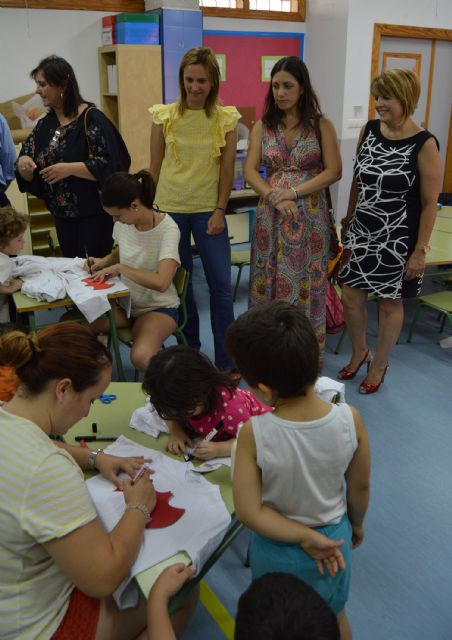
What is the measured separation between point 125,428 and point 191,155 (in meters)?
1.74

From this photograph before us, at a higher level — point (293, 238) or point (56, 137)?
point (56, 137)

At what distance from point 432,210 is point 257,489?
2.00 metres

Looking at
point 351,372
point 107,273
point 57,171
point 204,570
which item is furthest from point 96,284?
point 204,570

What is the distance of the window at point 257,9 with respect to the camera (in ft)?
19.6

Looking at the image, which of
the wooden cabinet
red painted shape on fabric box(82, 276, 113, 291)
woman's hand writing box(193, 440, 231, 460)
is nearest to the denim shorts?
red painted shape on fabric box(82, 276, 113, 291)

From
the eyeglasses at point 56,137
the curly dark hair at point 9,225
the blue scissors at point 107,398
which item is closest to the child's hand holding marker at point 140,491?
the blue scissors at point 107,398

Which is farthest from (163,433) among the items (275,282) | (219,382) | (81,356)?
(275,282)

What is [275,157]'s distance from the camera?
295 centimetres

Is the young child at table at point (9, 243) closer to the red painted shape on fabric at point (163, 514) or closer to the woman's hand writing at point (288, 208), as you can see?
the woman's hand writing at point (288, 208)

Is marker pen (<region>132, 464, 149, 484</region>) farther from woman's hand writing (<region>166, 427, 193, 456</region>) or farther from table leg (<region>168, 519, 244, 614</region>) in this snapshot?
table leg (<region>168, 519, 244, 614</region>)

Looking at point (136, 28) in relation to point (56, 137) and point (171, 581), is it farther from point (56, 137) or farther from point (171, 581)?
point (171, 581)

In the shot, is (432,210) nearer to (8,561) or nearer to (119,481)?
(119,481)

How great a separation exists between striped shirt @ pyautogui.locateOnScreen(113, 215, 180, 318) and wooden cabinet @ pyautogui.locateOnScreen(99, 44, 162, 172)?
2657mm

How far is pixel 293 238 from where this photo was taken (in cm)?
302
